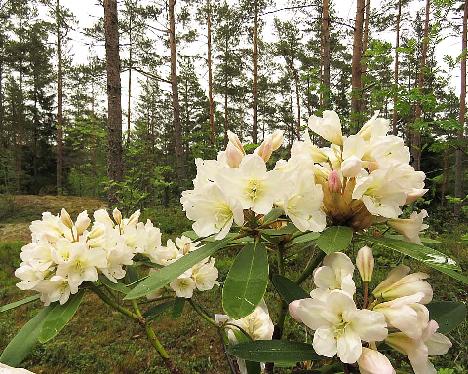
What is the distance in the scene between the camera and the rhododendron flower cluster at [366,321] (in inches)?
23.0

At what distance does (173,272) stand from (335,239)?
0.33m

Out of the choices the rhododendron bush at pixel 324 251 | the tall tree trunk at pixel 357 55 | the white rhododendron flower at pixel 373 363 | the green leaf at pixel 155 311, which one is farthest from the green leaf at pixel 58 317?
the tall tree trunk at pixel 357 55

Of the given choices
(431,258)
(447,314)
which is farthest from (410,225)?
(447,314)

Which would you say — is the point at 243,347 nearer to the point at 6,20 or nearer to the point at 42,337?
the point at 42,337

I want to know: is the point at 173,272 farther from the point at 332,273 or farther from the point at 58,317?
the point at 58,317

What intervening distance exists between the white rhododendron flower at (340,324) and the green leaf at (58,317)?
0.64 metres

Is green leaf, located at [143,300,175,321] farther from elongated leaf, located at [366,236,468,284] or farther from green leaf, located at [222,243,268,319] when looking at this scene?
elongated leaf, located at [366,236,468,284]

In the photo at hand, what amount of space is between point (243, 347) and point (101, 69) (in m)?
11.6

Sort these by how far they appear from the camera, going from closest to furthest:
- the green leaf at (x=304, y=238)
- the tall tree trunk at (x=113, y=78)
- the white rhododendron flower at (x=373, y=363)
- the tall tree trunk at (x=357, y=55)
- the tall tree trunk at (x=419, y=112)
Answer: the white rhododendron flower at (x=373, y=363)
the green leaf at (x=304, y=238)
the tall tree trunk at (x=419, y=112)
the tall tree trunk at (x=357, y=55)
the tall tree trunk at (x=113, y=78)

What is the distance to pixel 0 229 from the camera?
1062cm

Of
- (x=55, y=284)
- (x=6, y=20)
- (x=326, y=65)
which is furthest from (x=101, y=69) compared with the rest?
(x=55, y=284)

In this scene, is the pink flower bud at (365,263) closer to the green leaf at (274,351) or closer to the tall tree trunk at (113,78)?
the green leaf at (274,351)

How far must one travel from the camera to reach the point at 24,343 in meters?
1.05

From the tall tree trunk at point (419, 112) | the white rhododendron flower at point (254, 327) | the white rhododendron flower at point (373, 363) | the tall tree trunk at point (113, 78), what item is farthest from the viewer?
the tall tree trunk at point (113, 78)
